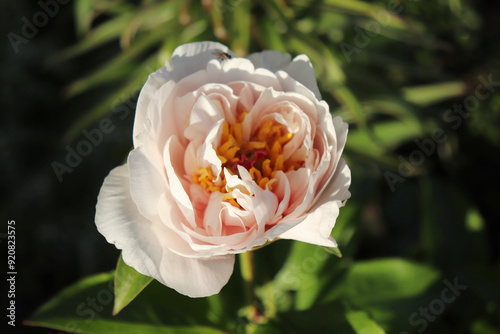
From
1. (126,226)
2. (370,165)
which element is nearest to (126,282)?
(126,226)

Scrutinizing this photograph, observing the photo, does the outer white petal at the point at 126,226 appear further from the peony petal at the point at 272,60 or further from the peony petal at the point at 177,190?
the peony petal at the point at 272,60

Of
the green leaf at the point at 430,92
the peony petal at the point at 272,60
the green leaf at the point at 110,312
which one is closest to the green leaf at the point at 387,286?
the green leaf at the point at 110,312

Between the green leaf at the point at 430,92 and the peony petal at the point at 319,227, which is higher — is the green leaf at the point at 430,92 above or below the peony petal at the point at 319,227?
below

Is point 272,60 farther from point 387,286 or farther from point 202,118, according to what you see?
point 387,286

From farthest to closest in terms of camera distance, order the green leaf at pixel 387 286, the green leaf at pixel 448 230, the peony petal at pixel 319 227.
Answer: the green leaf at pixel 448 230 < the green leaf at pixel 387 286 < the peony petal at pixel 319 227

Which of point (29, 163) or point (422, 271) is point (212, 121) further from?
point (29, 163)

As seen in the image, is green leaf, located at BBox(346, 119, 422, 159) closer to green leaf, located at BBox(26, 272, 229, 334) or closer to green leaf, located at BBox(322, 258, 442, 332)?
green leaf, located at BBox(322, 258, 442, 332)

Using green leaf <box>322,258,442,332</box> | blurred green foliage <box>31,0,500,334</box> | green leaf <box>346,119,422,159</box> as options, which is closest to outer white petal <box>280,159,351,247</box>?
blurred green foliage <box>31,0,500,334</box>
